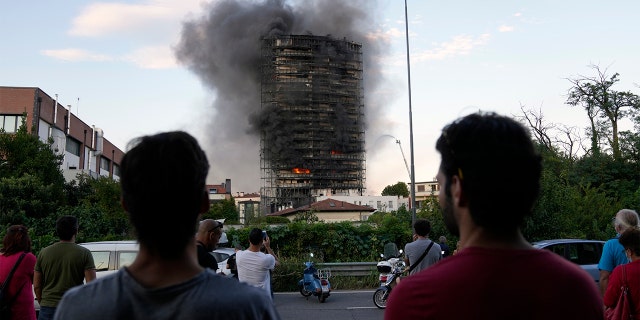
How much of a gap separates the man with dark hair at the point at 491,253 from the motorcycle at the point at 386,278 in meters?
10.7

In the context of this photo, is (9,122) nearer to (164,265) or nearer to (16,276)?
(16,276)

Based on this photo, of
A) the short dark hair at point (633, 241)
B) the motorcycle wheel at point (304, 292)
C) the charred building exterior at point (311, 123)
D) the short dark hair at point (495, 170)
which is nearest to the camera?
the short dark hair at point (495, 170)

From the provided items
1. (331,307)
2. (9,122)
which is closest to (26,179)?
(9,122)

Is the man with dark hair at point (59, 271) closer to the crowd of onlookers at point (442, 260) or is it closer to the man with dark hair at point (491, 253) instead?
the crowd of onlookers at point (442, 260)

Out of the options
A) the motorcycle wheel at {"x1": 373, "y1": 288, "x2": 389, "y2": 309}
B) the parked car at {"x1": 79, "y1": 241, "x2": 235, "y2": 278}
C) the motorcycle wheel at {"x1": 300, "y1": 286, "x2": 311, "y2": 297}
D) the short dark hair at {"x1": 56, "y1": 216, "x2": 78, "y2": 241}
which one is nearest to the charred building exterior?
the motorcycle wheel at {"x1": 300, "y1": 286, "x2": 311, "y2": 297}

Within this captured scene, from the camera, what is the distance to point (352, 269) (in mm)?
17516

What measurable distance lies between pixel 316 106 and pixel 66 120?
69.9 meters

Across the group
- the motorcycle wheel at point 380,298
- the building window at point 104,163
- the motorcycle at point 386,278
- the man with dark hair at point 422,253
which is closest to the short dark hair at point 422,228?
the man with dark hair at point 422,253

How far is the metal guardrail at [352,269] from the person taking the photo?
17375mm

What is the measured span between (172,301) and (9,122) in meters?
49.2

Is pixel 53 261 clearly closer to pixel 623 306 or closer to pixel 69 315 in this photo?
pixel 69 315

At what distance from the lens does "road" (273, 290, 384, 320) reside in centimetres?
1141

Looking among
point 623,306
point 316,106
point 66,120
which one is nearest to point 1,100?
point 66,120

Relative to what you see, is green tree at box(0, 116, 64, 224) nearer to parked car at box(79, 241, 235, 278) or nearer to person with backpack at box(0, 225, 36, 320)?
parked car at box(79, 241, 235, 278)
